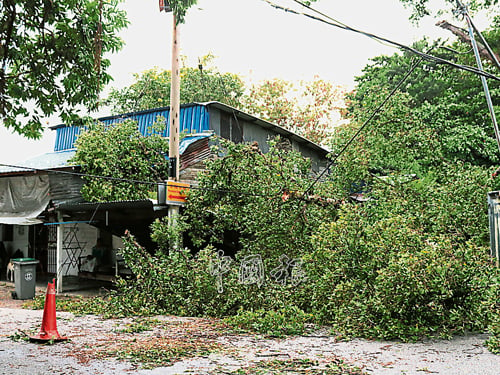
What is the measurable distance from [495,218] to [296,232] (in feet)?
14.2

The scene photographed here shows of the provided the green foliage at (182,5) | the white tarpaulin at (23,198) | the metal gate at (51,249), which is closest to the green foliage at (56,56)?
the green foliage at (182,5)

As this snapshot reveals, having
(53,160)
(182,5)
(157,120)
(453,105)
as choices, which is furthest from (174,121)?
(453,105)

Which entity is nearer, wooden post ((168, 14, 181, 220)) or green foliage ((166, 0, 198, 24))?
green foliage ((166, 0, 198, 24))

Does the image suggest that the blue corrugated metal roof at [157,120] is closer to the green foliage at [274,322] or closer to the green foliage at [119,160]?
the green foliage at [119,160]

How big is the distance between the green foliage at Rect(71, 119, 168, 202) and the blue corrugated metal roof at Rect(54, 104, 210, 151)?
0.91 m

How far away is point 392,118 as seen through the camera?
39.7ft

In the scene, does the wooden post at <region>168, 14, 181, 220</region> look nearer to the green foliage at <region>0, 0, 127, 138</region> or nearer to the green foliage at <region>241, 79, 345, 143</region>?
the green foliage at <region>0, 0, 127, 138</region>

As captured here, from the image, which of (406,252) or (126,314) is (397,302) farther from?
(126,314)

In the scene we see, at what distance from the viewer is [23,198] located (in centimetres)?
1523

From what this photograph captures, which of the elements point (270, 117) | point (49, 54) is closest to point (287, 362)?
point (49, 54)

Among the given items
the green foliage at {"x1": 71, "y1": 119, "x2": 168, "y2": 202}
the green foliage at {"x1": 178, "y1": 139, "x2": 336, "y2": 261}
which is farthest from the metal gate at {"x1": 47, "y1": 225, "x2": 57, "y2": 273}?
the green foliage at {"x1": 178, "y1": 139, "x2": 336, "y2": 261}

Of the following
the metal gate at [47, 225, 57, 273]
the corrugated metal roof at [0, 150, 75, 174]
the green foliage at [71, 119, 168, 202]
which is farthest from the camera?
the metal gate at [47, 225, 57, 273]

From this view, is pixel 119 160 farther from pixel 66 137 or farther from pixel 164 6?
pixel 66 137

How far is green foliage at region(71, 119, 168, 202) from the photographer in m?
13.7
